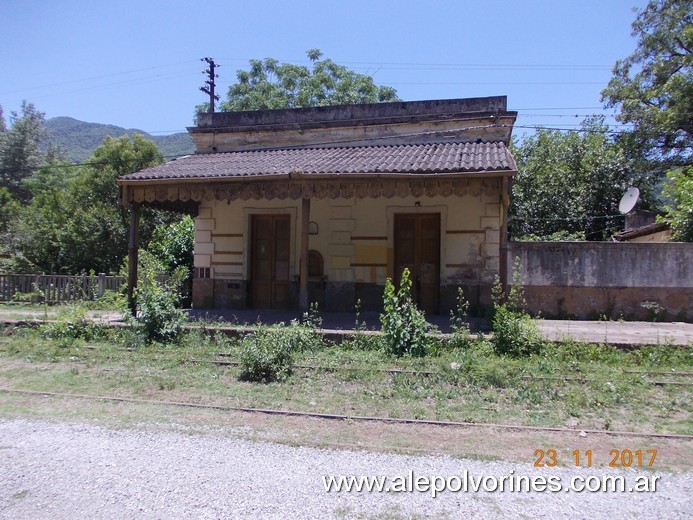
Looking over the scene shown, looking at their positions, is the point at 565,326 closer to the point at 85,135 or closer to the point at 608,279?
the point at 608,279

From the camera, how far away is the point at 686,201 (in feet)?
45.8

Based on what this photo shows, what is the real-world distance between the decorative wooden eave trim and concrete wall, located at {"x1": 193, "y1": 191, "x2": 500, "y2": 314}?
186cm

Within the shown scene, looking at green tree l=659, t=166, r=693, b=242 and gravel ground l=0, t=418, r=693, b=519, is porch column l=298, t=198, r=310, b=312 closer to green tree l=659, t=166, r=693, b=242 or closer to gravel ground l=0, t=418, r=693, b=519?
gravel ground l=0, t=418, r=693, b=519

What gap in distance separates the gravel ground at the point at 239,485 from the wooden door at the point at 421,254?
27.1 feet

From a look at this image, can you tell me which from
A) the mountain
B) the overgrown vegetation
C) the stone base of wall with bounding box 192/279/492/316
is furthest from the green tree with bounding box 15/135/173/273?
the mountain

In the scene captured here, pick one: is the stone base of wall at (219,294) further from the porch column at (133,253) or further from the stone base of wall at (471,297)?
the stone base of wall at (471,297)

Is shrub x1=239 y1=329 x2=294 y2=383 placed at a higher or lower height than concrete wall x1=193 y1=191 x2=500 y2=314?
lower

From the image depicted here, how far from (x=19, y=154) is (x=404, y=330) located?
41.4 metres

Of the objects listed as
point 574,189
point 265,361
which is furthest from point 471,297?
point 574,189

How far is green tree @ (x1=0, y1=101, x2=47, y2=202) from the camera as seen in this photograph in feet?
125

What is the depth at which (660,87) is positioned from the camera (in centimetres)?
2178

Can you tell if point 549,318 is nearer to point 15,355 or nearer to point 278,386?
point 278,386

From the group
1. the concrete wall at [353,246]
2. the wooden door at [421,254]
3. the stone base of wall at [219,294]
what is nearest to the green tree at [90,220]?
the stone base of wall at [219,294]

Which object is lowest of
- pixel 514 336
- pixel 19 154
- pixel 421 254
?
pixel 514 336
